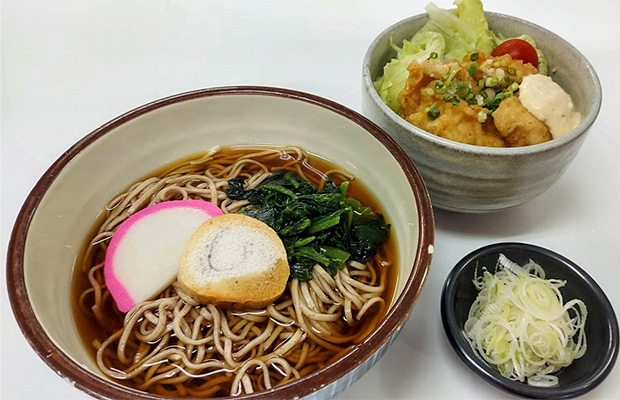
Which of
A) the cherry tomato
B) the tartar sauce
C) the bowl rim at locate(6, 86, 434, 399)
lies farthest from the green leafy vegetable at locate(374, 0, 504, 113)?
the bowl rim at locate(6, 86, 434, 399)

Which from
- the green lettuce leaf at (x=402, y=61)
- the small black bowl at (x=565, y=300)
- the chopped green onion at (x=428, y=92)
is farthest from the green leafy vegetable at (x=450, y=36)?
the small black bowl at (x=565, y=300)

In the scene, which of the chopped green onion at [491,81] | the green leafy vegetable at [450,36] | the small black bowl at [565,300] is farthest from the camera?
the green leafy vegetable at [450,36]

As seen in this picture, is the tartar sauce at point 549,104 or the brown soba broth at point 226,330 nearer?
the brown soba broth at point 226,330

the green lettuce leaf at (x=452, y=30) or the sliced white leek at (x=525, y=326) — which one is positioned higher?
the green lettuce leaf at (x=452, y=30)

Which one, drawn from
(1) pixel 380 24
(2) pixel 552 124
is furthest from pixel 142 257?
(1) pixel 380 24

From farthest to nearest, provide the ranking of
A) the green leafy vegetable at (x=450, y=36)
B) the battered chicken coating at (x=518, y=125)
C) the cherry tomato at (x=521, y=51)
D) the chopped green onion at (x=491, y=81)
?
the green leafy vegetable at (x=450, y=36)
the cherry tomato at (x=521, y=51)
the chopped green onion at (x=491, y=81)
the battered chicken coating at (x=518, y=125)

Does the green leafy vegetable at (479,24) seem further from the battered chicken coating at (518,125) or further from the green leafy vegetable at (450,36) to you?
the battered chicken coating at (518,125)
